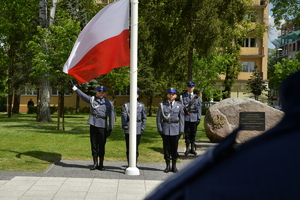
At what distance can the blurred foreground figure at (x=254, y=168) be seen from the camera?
76 centimetres

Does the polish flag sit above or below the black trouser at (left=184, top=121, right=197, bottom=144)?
above

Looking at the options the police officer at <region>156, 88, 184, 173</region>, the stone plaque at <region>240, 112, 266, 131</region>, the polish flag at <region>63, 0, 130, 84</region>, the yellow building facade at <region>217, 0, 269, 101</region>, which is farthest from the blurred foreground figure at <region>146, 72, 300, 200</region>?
the yellow building facade at <region>217, 0, 269, 101</region>

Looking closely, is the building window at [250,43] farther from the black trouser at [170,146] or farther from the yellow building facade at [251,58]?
the black trouser at [170,146]

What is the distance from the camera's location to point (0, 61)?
1177 inches

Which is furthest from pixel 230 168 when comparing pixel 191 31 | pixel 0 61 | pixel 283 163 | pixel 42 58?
pixel 0 61

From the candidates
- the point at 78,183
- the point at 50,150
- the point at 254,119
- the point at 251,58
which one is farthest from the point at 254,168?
the point at 251,58

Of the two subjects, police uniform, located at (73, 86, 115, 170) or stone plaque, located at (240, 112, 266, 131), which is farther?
stone plaque, located at (240, 112, 266, 131)

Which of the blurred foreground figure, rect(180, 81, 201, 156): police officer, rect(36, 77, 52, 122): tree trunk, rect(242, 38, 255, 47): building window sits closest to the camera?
the blurred foreground figure

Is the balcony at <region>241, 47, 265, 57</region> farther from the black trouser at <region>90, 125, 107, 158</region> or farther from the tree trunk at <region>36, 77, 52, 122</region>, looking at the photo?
the black trouser at <region>90, 125, 107, 158</region>

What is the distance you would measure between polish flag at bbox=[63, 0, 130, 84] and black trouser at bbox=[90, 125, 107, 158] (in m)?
1.32

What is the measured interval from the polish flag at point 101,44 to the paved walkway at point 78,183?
2.18 m

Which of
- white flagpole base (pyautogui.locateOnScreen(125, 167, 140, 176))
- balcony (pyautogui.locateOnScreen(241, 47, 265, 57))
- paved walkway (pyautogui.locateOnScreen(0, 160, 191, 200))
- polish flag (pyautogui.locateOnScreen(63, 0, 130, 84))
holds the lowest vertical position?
paved walkway (pyautogui.locateOnScreen(0, 160, 191, 200))

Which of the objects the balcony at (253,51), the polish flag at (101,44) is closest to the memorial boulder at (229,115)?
the polish flag at (101,44)

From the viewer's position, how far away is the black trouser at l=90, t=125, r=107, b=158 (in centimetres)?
1058
